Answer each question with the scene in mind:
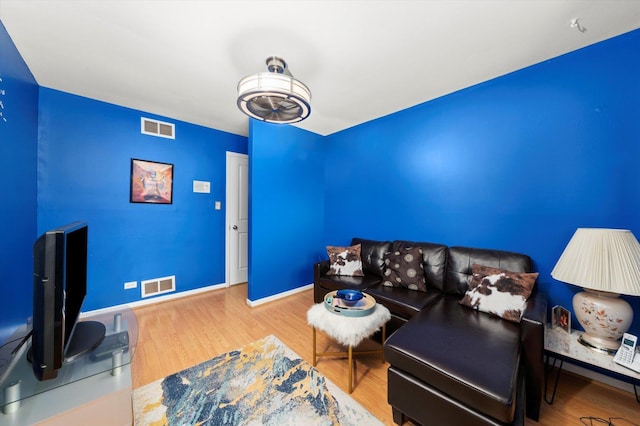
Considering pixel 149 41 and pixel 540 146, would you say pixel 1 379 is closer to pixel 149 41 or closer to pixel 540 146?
pixel 149 41

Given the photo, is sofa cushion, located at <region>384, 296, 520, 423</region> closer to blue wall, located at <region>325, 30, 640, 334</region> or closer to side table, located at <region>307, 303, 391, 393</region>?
side table, located at <region>307, 303, 391, 393</region>

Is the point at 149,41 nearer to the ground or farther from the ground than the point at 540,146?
farther from the ground

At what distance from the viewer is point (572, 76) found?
188cm

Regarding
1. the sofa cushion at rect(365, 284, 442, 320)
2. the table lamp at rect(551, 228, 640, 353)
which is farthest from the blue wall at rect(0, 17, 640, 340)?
the sofa cushion at rect(365, 284, 442, 320)

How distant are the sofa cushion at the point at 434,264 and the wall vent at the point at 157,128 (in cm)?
364

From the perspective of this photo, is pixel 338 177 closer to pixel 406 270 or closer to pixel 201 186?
pixel 406 270

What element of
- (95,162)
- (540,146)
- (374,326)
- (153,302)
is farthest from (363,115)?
(153,302)

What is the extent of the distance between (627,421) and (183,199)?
462cm

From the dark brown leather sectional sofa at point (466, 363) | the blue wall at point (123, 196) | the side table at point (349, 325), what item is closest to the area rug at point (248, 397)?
the side table at point (349, 325)

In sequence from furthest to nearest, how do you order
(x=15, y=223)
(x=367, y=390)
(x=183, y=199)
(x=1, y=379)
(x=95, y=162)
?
(x=183, y=199) < (x=95, y=162) < (x=15, y=223) < (x=367, y=390) < (x=1, y=379)

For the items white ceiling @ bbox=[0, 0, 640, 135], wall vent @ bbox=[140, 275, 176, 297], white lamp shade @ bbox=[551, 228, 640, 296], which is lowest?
wall vent @ bbox=[140, 275, 176, 297]

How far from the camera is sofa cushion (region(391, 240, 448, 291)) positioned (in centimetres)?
242

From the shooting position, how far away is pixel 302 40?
174 cm

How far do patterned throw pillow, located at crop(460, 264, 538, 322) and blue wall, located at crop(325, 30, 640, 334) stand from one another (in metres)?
0.41
